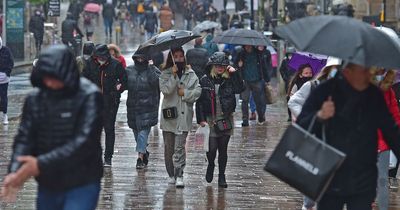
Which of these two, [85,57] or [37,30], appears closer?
[85,57]

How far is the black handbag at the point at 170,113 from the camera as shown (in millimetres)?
12523

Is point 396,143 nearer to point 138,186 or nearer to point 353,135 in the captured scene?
point 353,135

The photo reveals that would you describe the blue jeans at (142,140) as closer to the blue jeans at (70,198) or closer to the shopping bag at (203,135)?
the shopping bag at (203,135)

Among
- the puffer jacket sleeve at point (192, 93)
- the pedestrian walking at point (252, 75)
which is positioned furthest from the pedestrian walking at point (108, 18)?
the puffer jacket sleeve at point (192, 93)

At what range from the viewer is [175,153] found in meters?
12.6

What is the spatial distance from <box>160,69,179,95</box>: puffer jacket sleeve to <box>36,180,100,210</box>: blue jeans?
5873 millimetres

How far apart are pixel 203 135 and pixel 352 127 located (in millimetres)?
5767

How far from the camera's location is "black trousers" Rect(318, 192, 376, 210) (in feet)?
22.6

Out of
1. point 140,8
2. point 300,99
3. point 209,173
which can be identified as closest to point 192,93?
point 209,173

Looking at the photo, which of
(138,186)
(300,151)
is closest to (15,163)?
(300,151)

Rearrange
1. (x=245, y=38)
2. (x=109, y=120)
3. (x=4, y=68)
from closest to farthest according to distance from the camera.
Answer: (x=109, y=120), (x=4, y=68), (x=245, y=38)

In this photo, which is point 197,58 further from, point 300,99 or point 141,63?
point 300,99

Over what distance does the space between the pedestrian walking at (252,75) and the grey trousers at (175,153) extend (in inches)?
265

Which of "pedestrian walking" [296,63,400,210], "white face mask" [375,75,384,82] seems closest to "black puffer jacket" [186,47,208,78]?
"white face mask" [375,75,384,82]
